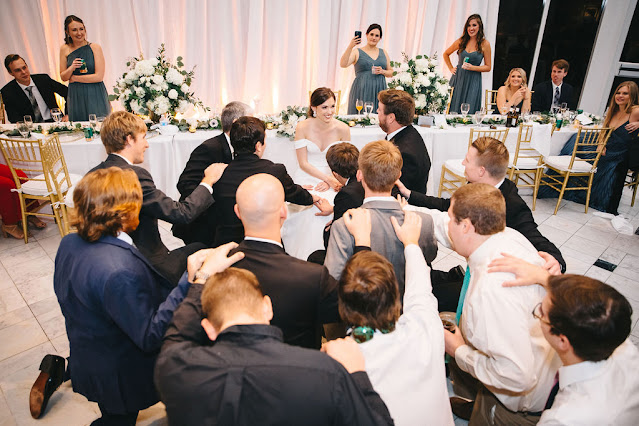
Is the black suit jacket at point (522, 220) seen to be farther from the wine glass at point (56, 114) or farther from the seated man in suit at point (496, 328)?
the wine glass at point (56, 114)

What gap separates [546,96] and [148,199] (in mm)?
6107

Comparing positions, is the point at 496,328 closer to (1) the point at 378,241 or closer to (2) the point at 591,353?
(2) the point at 591,353

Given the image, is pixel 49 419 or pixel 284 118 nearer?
pixel 49 419

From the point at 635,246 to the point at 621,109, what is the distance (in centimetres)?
175

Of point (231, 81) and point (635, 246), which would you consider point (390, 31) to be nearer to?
point (231, 81)

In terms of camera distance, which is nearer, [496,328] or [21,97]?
[496,328]

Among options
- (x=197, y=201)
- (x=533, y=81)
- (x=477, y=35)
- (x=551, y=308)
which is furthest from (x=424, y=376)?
(x=533, y=81)

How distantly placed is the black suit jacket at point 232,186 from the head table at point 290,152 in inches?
23.6

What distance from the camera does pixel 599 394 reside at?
1.18 meters

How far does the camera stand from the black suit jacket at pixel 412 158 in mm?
3029

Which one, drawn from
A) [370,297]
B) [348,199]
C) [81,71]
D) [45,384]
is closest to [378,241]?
[348,199]

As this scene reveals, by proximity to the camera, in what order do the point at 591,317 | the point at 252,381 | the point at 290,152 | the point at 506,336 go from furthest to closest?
the point at 290,152 < the point at 506,336 < the point at 591,317 < the point at 252,381

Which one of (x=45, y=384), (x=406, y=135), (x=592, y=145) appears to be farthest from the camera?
(x=592, y=145)

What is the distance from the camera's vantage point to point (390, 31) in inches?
303
